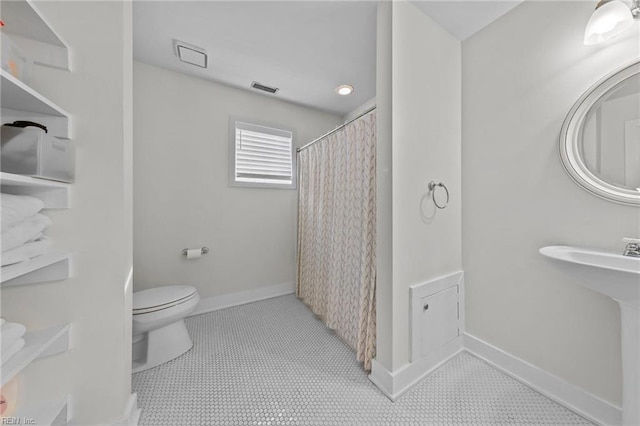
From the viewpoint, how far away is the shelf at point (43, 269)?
0.71 metres

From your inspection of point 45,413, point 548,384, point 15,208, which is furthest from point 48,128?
point 548,384

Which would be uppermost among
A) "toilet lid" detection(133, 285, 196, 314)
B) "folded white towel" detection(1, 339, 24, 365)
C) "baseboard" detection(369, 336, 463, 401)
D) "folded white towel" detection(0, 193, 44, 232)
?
"folded white towel" detection(0, 193, 44, 232)

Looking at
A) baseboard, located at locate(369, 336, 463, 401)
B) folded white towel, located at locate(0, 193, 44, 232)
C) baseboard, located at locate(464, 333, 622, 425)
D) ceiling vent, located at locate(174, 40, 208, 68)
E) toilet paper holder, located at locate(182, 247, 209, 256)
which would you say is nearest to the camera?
folded white towel, located at locate(0, 193, 44, 232)

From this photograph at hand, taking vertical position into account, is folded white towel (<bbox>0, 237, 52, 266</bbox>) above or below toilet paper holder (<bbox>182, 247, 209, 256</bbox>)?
above

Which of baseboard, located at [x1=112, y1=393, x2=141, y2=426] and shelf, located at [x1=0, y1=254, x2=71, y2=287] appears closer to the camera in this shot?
shelf, located at [x1=0, y1=254, x2=71, y2=287]

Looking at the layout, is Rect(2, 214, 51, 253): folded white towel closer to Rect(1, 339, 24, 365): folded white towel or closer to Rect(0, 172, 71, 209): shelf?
Rect(0, 172, 71, 209): shelf

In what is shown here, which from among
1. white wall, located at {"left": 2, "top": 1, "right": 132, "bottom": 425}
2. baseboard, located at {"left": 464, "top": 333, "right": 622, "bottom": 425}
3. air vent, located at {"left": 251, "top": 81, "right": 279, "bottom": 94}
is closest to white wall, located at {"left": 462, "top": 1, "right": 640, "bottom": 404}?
baseboard, located at {"left": 464, "top": 333, "right": 622, "bottom": 425}

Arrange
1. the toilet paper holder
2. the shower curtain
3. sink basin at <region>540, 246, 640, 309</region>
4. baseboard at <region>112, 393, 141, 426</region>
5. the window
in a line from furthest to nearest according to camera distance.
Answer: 1. the window
2. the toilet paper holder
3. the shower curtain
4. baseboard at <region>112, 393, 141, 426</region>
5. sink basin at <region>540, 246, 640, 309</region>

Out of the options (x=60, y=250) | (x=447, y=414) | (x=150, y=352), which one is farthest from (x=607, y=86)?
(x=150, y=352)

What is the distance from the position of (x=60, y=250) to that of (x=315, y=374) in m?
1.39

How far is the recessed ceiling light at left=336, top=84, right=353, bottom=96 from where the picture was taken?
217cm

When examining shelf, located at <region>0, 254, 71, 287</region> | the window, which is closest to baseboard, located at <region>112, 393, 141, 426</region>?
shelf, located at <region>0, 254, 71, 287</region>

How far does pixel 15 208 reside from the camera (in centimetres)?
68

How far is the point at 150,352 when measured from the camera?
A: 1.46 metres
